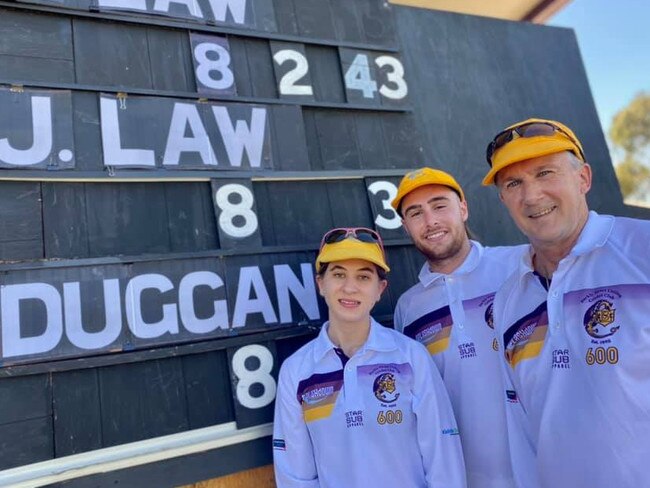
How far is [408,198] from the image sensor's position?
2.05 metres

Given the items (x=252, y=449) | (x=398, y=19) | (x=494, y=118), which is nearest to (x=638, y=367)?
(x=252, y=449)

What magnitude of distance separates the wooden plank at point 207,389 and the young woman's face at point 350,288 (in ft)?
1.59

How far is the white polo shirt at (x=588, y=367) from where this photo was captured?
51.2 inches

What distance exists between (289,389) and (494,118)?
258 cm

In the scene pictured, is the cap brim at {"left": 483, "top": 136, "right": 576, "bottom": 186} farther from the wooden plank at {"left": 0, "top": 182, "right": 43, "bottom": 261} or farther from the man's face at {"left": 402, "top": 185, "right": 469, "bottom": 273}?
the wooden plank at {"left": 0, "top": 182, "right": 43, "bottom": 261}

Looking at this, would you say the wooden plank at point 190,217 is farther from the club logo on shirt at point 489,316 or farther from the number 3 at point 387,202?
the club logo on shirt at point 489,316

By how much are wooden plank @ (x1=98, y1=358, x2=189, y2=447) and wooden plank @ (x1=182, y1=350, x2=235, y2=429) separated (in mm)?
26

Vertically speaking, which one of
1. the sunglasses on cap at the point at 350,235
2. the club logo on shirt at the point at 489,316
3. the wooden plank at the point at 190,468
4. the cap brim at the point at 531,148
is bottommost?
the wooden plank at the point at 190,468

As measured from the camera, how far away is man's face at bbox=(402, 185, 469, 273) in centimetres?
194

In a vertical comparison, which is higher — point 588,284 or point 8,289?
point 8,289

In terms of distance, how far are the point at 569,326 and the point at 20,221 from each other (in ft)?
6.07

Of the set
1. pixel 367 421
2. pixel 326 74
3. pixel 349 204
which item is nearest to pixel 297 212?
pixel 349 204

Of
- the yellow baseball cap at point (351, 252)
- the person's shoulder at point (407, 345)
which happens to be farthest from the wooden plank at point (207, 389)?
the person's shoulder at point (407, 345)

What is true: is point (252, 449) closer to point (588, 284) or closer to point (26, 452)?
point (26, 452)
